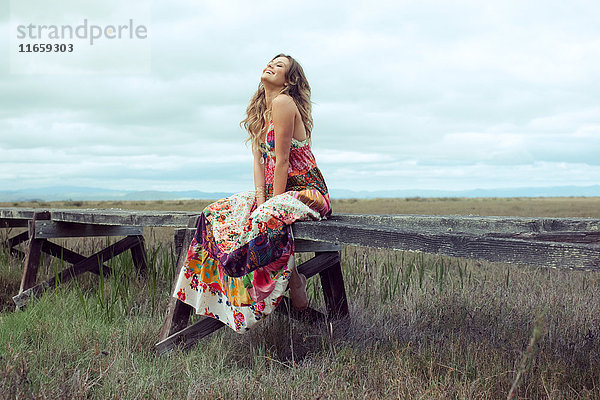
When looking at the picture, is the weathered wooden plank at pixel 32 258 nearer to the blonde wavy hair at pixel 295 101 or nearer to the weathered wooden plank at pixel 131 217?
the weathered wooden plank at pixel 131 217

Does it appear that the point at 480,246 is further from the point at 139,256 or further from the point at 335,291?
the point at 139,256

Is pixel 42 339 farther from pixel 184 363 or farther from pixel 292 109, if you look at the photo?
→ pixel 292 109

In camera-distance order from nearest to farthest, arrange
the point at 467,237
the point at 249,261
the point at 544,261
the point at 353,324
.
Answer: the point at 544,261, the point at 467,237, the point at 249,261, the point at 353,324

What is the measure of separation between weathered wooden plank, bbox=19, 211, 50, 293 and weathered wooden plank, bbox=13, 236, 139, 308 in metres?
0.12

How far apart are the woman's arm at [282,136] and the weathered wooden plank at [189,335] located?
1.13 meters

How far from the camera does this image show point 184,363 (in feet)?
11.5

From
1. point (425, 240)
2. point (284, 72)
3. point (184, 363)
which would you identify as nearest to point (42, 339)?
point (184, 363)

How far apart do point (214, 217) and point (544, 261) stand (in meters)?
2.39

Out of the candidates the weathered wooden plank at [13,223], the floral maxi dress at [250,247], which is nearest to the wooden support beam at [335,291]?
the floral maxi dress at [250,247]

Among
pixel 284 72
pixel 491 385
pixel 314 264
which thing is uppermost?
pixel 284 72

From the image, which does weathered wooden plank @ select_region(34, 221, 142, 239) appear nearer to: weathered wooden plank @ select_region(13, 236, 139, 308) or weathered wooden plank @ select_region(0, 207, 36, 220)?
weathered wooden plank @ select_region(13, 236, 139, 308)

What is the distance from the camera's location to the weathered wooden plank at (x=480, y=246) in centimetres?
216

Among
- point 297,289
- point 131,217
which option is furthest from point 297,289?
point 131,217

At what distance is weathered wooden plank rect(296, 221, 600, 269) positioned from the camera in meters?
2.16
